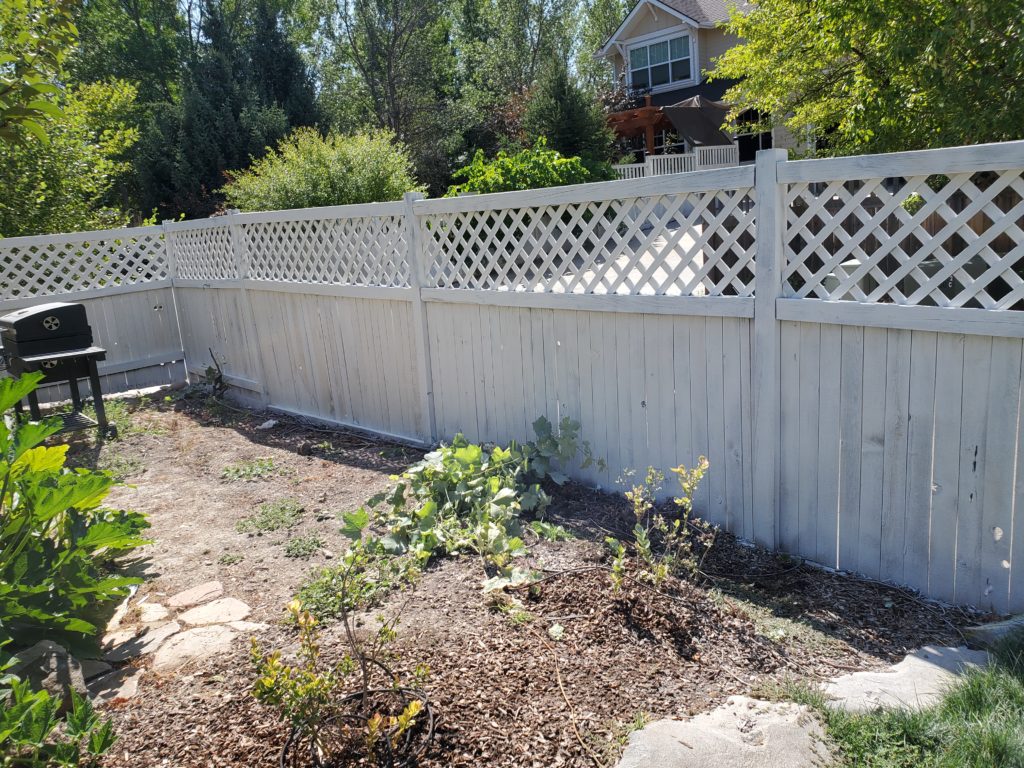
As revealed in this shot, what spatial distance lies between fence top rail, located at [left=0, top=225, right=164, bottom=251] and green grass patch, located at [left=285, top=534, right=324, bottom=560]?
542 centimetres

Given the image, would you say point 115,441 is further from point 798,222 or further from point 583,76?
point 583,76

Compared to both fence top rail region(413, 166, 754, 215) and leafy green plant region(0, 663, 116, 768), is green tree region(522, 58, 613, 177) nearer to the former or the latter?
fence top rail region(413, 166, 754, 215)

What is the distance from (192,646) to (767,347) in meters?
2.68

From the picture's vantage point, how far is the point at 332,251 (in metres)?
5.95

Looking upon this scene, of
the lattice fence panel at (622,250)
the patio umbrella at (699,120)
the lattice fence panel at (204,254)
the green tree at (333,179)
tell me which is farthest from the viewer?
the patio umbrella at (699,120)

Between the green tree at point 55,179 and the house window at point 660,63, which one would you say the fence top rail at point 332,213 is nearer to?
the green tree at point 55,179

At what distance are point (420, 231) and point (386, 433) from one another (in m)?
1.63

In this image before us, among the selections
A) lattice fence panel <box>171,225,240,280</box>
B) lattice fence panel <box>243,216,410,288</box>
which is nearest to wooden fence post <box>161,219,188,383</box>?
lattice fence panel <box>171,225,240,280</box>

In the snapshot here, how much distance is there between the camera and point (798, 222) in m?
3.29

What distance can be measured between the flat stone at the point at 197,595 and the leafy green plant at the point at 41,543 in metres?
0.50

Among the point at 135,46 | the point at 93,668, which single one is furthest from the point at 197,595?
the point at 135,46

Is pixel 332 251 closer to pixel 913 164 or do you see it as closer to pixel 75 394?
pixel 75 394

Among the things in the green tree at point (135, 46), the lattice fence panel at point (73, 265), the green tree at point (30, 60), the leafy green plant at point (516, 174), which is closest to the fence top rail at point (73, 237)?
the lattice fence panel at point (73, 265)

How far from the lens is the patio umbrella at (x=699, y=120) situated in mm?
19312
